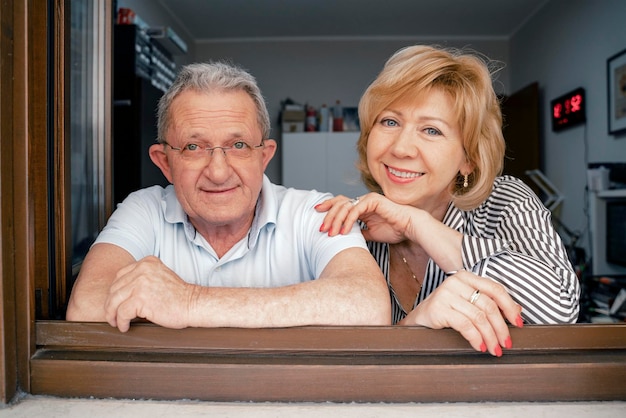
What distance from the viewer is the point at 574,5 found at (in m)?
4.36

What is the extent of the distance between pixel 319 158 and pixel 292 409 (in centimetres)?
486

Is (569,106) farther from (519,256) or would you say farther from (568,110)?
(519,256)

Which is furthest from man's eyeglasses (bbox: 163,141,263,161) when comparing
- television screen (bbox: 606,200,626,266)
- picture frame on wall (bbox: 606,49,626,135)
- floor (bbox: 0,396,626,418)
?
picture frame on wall (bbox: 606,49,626,135)

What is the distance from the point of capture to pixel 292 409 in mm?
921

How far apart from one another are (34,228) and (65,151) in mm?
173

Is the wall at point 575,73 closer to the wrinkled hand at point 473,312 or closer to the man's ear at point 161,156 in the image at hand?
the wrinkled hand at point 473,312

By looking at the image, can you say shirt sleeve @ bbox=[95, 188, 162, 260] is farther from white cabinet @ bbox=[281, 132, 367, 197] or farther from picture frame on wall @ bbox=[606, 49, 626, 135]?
white cabinet @ bbox=[281, 132, 367, 197]

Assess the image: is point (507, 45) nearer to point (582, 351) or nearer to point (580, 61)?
point (580, 61)

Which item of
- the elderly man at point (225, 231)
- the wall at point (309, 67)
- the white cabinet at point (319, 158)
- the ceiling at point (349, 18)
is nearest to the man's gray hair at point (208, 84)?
the elderly man at point (225, 231)

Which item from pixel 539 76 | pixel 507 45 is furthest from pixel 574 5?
pixel 507 45

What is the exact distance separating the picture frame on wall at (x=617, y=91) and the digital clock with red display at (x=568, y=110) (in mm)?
426

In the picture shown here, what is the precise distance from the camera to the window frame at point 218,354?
0.93 metres

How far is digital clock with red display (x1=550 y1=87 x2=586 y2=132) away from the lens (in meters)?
4.20

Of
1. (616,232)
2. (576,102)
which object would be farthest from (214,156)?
(576,102)
